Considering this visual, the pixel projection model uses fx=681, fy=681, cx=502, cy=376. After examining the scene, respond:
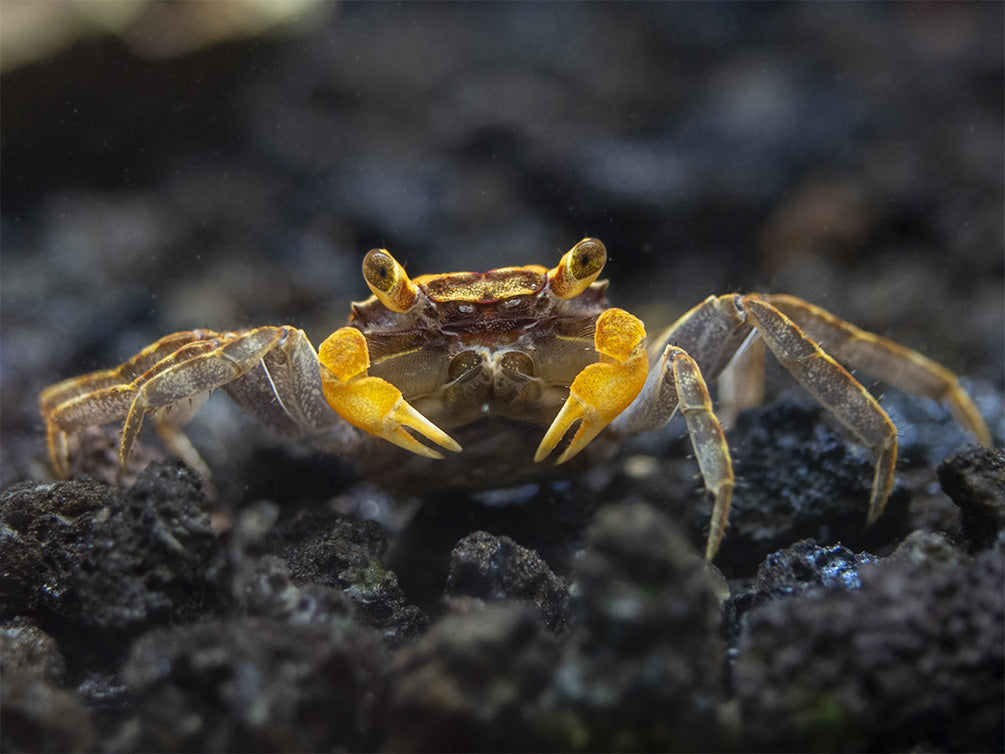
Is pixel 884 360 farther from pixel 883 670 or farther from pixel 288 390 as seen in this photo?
pixel 288 390

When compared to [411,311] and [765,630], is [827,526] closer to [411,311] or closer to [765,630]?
[765,630]

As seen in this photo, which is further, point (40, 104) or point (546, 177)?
point (546, 177)

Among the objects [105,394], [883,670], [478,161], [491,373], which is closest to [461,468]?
[491,373]

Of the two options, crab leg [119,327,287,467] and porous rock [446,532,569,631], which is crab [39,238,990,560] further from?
porous rock [446,532,569,631]

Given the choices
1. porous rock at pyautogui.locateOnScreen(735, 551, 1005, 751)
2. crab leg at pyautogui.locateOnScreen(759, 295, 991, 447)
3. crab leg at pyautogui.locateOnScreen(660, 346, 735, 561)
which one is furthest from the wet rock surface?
crab leg at pyautogui.locateOnScreen(660, 346, 735, 561)

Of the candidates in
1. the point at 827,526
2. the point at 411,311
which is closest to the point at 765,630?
the point at 827,526

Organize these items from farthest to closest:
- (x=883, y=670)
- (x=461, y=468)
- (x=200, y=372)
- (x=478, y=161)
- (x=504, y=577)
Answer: (x=478, y=161) → (x=461, y=468) → (x=200, y=372) → (x=504, y=577) → (x=883, y=670)
